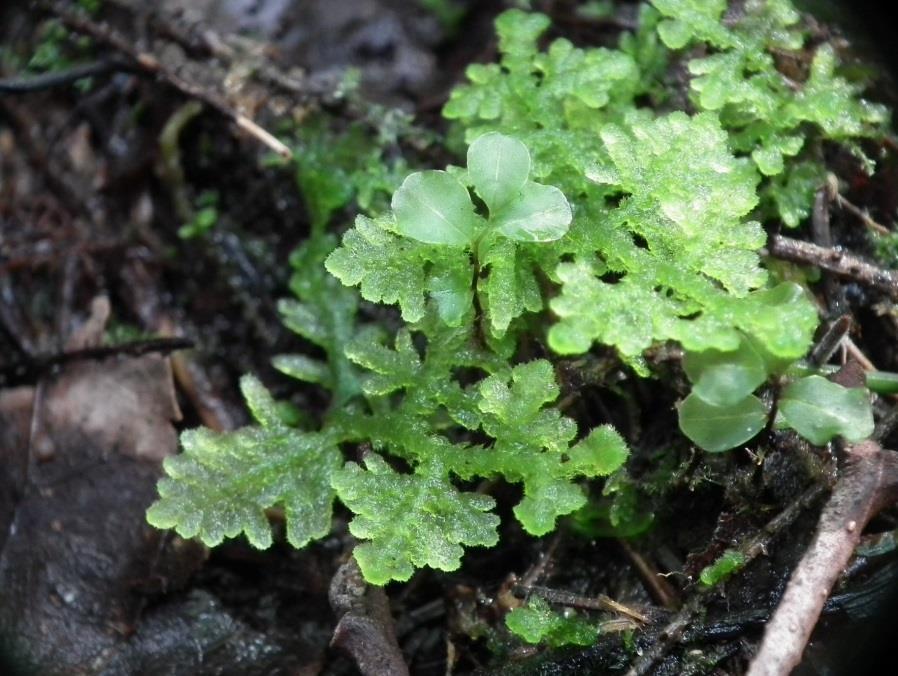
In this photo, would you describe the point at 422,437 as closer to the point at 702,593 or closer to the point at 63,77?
the point at 702,593

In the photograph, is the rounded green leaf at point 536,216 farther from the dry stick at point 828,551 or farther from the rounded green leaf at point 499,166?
the dry stick at point 828,551

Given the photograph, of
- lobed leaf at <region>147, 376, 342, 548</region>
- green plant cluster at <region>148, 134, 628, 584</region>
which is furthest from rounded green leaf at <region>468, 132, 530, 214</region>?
lobed leaf at <region>147, 376, 342, 548</region>

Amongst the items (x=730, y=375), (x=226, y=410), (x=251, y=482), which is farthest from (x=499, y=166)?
(x=226, y=410)

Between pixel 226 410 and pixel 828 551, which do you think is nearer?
pixel 828 551

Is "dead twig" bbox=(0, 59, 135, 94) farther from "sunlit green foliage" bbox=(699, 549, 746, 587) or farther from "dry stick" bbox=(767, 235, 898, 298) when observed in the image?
"sunlit green foliage" bbox=(699, 549, 746, 587)

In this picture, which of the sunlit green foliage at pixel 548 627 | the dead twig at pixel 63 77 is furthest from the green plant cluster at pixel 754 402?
the dead twig at pixel 63 77

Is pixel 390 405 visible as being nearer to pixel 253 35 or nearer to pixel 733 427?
pixel 733 427
